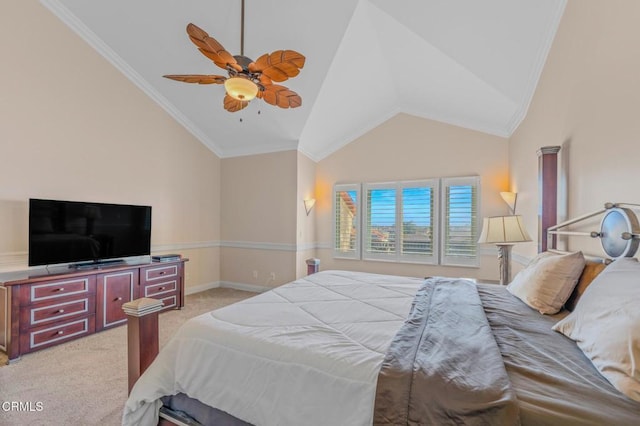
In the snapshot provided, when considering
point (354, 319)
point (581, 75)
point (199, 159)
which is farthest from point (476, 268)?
point (199, 159)

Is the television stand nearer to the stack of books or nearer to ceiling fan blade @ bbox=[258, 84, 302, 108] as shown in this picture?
the stack of books

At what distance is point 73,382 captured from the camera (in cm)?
227

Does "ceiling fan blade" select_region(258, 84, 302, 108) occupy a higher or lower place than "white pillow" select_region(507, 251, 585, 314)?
higher

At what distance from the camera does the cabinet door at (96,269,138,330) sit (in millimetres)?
3248

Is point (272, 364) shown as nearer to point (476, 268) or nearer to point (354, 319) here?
point (354, 319)

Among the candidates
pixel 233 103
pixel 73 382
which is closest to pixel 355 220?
pixel 233 103

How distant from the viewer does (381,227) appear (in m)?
4.88

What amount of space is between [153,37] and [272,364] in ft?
13.3

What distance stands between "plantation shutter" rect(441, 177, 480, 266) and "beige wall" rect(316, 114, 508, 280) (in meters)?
0.11

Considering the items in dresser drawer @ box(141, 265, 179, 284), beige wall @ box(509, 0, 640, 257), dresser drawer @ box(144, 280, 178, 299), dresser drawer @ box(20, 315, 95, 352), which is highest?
beige wall @ box(509, 0, 640, 257)

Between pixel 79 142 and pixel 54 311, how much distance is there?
2009 mm

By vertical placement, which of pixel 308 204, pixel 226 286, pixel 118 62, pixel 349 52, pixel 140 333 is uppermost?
pixel 118 62

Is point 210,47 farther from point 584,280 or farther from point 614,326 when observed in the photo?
point 584,280

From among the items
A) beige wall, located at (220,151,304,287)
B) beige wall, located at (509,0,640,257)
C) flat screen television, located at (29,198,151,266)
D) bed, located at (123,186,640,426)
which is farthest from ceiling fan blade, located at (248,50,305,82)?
flat screen television, located at (29,198,151,266)
